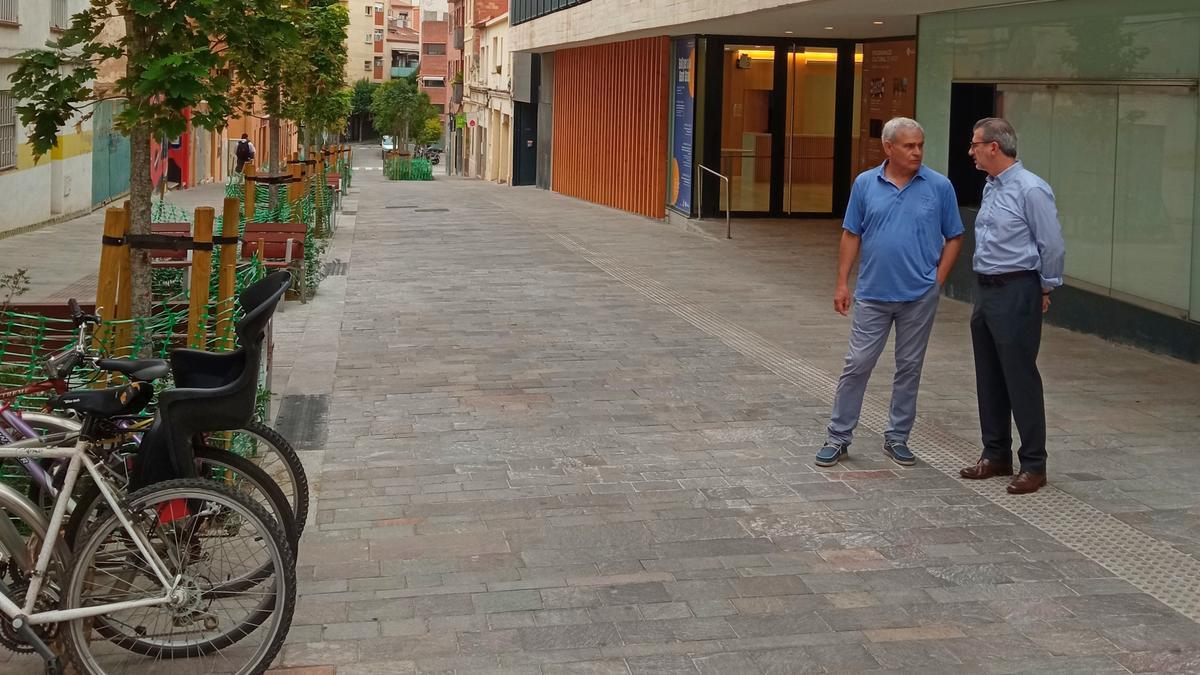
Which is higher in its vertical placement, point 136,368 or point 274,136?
point 274,136

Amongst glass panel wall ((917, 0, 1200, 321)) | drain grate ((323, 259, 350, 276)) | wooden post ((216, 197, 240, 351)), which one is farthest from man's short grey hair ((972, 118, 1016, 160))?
drain grate ((323, 259, 350, 276))

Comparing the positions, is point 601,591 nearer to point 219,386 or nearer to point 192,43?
point 219,386

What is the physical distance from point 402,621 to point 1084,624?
2.40 m

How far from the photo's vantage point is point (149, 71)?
242 inches

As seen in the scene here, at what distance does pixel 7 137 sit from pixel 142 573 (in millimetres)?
19259

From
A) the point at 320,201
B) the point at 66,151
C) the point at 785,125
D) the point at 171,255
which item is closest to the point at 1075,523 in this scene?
the point at 171,255

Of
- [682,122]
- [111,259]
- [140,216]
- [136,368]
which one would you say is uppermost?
[682,122]

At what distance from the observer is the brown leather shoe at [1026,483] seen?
22.4 ft

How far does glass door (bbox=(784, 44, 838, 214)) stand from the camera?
74.0ft

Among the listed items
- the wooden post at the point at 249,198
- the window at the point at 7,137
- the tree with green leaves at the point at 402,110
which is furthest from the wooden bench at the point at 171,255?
the tree with green leaves at the point at 402,110

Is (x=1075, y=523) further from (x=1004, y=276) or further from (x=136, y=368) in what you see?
(x=136, y=368)

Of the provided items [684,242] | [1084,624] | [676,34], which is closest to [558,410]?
[1084,624]

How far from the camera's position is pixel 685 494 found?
22.4 feet

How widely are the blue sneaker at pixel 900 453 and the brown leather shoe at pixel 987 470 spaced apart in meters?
0.34
